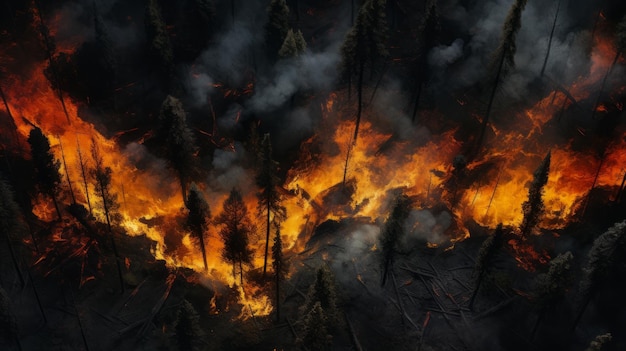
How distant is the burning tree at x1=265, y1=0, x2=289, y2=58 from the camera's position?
2088 inches

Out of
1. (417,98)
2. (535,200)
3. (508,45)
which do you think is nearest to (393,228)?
(535,200)

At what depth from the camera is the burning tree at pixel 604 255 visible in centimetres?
3669

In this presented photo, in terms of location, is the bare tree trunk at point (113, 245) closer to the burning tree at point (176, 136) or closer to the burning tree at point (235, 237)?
the burning tree at point (176, 136)

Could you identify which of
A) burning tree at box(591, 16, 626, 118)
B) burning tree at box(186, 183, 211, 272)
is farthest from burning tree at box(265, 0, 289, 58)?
burning tree at box(591, 16, 626, 118)

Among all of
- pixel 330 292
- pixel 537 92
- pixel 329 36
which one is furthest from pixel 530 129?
pixel 330 292

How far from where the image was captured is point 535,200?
4312 cm

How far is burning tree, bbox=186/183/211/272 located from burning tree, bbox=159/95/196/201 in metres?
5.33

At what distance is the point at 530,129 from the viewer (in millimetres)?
52844

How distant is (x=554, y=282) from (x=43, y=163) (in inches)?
1731

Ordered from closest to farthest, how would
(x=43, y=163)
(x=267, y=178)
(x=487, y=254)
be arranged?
(x=487, y=254), (x=267, y=178), (x=43, y=163)

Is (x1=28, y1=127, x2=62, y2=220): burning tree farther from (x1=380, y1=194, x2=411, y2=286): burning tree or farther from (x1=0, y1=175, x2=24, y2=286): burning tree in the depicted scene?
(x1=380, y1=194, x2=411, y2=286): burning tree

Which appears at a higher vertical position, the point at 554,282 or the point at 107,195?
the point at 107,195

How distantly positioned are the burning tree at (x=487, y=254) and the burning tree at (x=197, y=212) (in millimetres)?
23333

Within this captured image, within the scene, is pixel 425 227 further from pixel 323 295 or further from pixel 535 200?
pixel 323 295
